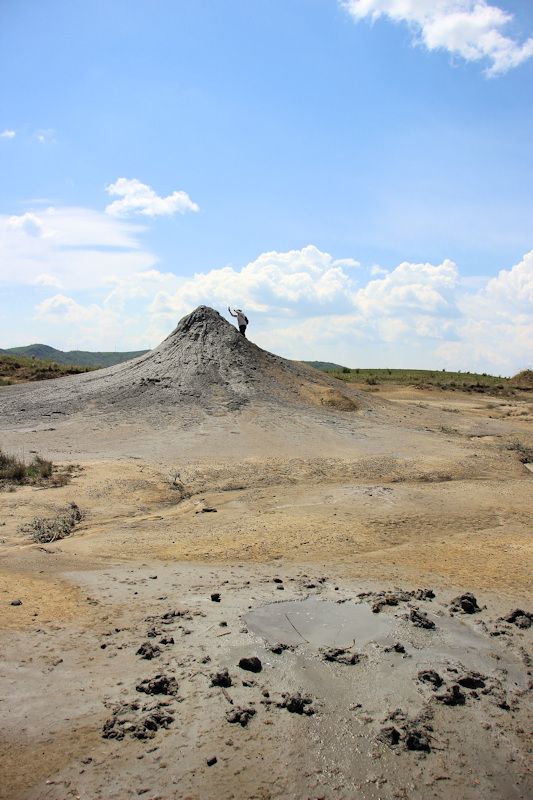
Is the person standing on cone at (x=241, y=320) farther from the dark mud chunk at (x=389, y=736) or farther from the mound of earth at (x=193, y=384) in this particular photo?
the dark mud chunk at (x=389, y=736)

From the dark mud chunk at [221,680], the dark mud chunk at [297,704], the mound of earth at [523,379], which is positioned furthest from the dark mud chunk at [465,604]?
the mound of earth at [523,379]

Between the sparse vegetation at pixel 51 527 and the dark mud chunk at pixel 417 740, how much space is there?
456 centimetres

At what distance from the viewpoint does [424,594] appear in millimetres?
5273

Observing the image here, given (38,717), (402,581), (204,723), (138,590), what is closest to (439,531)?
(402,581)

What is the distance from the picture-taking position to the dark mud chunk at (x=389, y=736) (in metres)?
3.32

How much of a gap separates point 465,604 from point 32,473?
6539mm

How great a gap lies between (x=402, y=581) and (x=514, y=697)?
6.27 ft

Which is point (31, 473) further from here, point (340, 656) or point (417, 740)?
point (417, 740)

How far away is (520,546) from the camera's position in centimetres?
686

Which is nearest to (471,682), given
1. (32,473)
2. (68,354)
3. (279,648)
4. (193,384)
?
(279,648)

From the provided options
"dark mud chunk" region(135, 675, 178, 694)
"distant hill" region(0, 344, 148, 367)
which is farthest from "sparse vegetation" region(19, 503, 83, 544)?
"distant hill" region(0, 344, 148, 367)

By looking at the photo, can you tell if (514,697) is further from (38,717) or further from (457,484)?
(457,484)

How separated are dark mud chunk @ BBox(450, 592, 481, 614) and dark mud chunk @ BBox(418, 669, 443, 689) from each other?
45.7 inches

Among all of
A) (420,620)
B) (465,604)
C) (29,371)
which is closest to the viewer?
(420,620)
